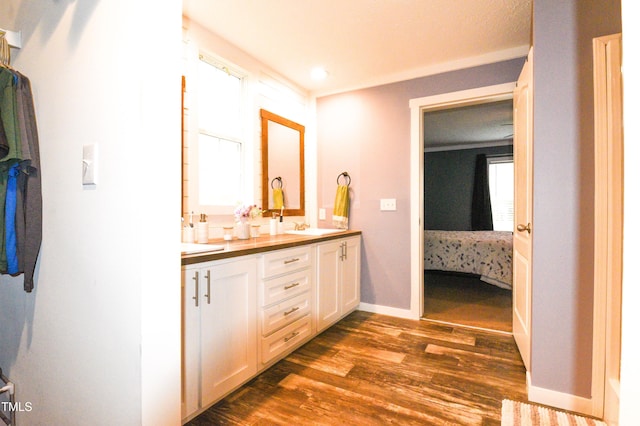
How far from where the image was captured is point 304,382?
197 cm

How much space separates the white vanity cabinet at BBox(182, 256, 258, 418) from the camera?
1.52 m

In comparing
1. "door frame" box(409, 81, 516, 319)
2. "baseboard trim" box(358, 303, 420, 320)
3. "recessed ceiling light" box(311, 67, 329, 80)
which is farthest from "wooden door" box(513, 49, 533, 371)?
"recessed ceiling light" box(311, 67, 329, 80)

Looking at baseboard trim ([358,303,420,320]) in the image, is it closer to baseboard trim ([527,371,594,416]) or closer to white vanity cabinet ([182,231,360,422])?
white vanity cabinet ([182,231,360,422])

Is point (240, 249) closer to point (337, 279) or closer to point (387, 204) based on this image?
point (337, 279)

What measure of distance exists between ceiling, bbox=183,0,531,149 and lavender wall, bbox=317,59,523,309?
177 mm

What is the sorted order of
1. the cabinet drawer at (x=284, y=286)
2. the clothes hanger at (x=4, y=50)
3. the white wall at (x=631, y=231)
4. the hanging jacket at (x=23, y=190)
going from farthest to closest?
the cabinet drawer at (x=284, y=286) < the clothes hanger at (x=4, y=50) < the hanging jacket at (x=23, y=190) < the white wall at (x=631, y=231)

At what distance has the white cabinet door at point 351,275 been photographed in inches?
120

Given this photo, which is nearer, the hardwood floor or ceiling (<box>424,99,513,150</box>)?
the hardwood floor

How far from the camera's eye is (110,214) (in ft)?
3.20

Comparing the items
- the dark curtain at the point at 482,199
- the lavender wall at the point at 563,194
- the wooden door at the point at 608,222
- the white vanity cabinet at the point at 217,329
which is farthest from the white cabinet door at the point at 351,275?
the dark curtain at the point at 482,199

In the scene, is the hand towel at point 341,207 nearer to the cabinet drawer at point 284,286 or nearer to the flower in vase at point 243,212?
the cabinet drawer at point 284,286

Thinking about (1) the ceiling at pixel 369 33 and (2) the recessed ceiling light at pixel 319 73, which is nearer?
(1) the ceiling at pixel 369 33

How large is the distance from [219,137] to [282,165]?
0.76 meters

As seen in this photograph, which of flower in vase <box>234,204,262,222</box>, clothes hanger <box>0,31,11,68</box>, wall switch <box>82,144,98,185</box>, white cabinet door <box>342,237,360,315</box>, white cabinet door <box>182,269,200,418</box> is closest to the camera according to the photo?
wall switch <box>82,144,98,185</box>
